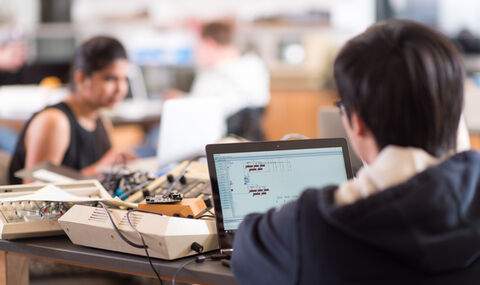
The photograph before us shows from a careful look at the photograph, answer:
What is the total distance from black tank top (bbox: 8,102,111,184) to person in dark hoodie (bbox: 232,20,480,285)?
2.07 meters

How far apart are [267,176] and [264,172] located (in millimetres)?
11

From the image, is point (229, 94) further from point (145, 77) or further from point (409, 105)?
point (409, 105)

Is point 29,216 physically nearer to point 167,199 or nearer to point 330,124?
point 167,199

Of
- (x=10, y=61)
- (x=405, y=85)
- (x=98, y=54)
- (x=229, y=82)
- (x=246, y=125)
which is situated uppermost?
(x=405, y=85)

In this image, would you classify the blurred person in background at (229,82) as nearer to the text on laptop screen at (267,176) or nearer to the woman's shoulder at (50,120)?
the woman's shoulder at (50,120)

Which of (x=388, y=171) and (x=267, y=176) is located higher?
(x=388, y=171)

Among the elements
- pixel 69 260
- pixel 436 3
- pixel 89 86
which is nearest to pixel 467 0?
pixel 436 3

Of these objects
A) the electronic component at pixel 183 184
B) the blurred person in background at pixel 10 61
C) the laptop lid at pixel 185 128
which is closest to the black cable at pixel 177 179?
the electronic component at pixel 183 184

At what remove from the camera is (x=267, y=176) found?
1831 mm

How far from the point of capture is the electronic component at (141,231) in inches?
68.1

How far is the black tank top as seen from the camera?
3.21 meters

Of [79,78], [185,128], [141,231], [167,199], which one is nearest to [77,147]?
[79,78]

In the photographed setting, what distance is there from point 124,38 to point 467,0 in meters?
3.10

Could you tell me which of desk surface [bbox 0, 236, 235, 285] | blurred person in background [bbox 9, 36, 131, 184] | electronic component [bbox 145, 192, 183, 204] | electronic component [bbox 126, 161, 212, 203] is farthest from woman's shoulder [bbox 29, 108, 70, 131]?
electronic component [bbox 145, 192, 183, 204]
